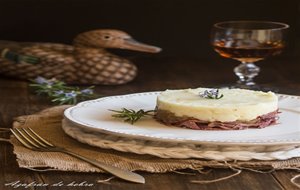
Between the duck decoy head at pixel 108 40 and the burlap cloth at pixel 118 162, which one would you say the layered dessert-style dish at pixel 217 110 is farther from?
the duck decoy head at pixel 108 40

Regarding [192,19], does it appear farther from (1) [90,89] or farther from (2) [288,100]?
(2) [288,100]

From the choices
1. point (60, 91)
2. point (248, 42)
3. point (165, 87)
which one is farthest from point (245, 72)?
point (60, 91)

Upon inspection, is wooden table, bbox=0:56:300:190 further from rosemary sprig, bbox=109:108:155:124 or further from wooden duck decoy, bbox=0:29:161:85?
rosemary sprig, bbox=109:108:155:124

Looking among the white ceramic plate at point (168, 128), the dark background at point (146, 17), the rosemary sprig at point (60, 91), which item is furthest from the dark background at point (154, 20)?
the white ceramic plate at point (168, 128)

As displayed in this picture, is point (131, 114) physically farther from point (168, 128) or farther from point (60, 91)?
point (60, 91)

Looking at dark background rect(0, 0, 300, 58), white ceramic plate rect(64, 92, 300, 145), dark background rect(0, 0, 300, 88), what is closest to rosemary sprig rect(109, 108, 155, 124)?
white ceramic plate rect(64, 92, 300, 145)
